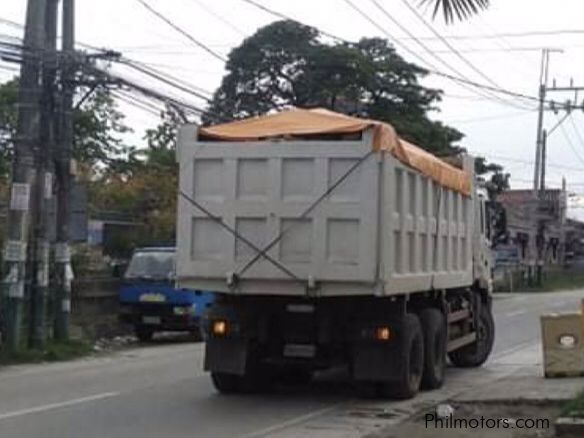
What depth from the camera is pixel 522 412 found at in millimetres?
12648

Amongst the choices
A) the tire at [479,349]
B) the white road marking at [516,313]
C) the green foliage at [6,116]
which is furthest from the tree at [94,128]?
the tire at [479,349]

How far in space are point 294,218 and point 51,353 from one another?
Result: 8.00 meters

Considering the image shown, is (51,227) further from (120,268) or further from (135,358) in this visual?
(120,268)

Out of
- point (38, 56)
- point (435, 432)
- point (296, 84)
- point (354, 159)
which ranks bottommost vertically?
point (435, 432)

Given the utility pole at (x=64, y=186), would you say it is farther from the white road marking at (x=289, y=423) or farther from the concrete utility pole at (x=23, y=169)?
the white road marking at (x=289, y=423)

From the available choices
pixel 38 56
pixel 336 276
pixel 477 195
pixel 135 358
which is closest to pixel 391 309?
pixel 336 276

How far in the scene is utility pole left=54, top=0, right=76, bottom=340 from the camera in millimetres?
20438

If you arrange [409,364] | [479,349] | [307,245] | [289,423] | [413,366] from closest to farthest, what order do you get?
[289,423] < [307,245] < [409,364] < [413,366] < [479,349]

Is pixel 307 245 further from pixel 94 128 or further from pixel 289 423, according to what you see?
pixel 94 128

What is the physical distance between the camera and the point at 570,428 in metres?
10.4

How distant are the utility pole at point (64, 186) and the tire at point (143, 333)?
2.67 m

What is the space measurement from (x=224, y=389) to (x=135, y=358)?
5616 millimetres

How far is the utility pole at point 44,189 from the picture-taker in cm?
1981

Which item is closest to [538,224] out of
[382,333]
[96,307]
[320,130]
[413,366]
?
[96,307]
